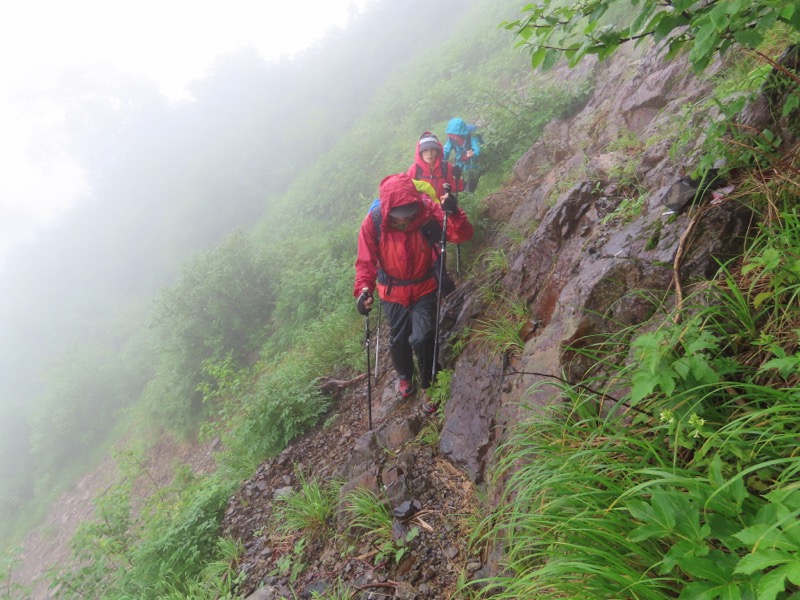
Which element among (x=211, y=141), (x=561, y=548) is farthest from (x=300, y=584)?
(x=211, y=141)

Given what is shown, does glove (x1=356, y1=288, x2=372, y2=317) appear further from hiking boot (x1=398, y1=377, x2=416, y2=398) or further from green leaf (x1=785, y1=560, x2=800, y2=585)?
green leaf (x1=785, y1=560, x2=800, y2=585)

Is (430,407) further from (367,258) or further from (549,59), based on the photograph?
(549,59)

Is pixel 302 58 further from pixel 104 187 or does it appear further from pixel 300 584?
pixel 300 584

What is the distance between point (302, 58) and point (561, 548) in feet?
152

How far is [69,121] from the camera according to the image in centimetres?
4419

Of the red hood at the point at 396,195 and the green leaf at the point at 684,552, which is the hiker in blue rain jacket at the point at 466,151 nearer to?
the red hood at the point at 396,195

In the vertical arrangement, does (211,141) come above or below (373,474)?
above

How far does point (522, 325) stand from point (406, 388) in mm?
1869

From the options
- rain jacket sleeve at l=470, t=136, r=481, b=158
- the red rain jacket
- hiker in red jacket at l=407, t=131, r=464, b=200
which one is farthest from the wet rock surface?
rain jacket sleeve at l=470, t=136, r=481, b=158

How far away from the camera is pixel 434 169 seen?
668cm

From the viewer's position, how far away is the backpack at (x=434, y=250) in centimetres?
470

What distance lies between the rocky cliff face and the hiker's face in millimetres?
1799

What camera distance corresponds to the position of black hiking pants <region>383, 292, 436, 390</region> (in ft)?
14.7

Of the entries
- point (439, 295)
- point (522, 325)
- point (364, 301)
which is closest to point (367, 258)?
point (364, 301)
